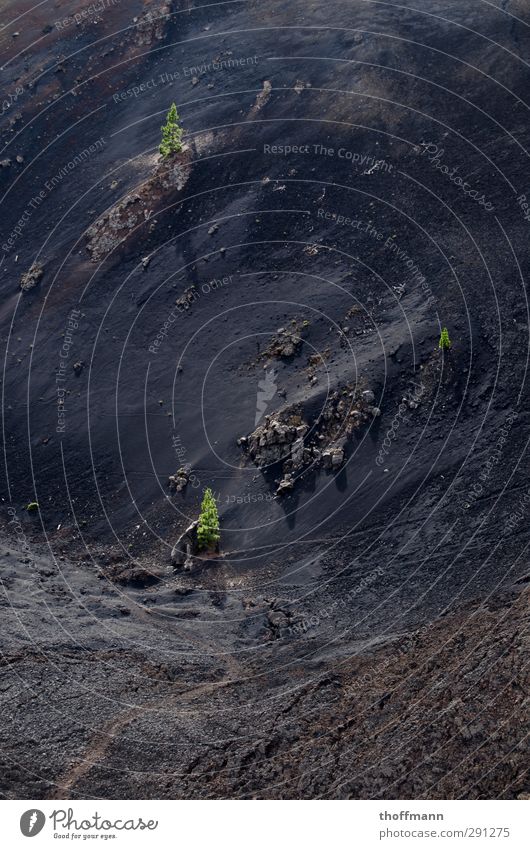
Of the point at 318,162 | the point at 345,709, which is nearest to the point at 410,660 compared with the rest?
the point at 345,709

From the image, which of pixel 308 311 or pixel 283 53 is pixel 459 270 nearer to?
pixel 308 311

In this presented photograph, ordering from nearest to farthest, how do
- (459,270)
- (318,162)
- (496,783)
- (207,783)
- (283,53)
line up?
(496,783) < (207,783) < (459,270) < (318,162) < (283,53)

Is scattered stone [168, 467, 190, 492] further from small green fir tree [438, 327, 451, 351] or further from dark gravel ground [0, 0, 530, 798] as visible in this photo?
small green fir tree [438, 327, 451, 351]

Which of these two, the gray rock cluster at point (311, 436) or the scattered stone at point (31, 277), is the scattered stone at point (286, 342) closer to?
the gray rock cluster at point (311, 436)

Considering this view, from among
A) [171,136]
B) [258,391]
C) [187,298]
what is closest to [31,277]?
[187,298]

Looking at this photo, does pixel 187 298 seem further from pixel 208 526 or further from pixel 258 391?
pixel 208 526

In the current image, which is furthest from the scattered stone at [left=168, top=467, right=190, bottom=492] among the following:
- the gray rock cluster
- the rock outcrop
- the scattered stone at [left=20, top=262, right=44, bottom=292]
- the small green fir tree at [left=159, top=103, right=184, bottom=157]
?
the small green fir tree at [left=159, top=103, right=184, bottom=157]
